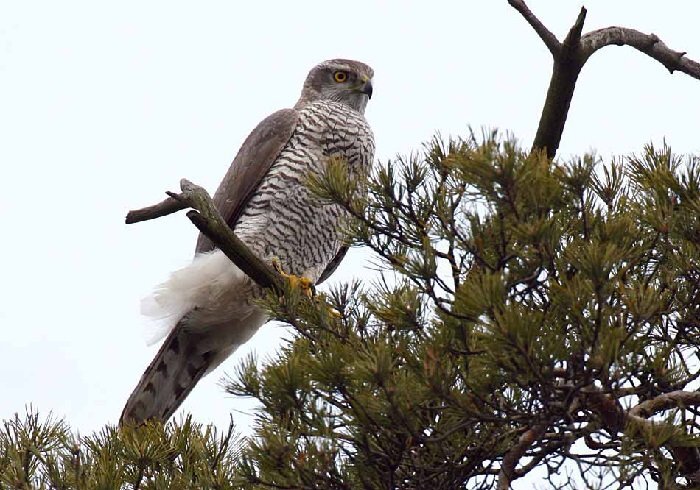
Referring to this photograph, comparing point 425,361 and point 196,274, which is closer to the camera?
point 425,361

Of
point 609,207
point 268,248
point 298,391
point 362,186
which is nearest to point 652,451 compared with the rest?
point 609,207

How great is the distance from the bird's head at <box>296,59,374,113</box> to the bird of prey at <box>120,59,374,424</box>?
1.04 feet

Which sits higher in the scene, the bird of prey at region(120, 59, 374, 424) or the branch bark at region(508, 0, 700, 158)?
the bird of prey at region(120, 59, 374, 424)

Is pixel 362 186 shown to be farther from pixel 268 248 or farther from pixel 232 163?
pixel 232 163

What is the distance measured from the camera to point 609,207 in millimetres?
3088

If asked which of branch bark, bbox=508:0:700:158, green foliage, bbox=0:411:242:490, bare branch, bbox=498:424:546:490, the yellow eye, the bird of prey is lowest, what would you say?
bare branch, bbox=498:424:546:490

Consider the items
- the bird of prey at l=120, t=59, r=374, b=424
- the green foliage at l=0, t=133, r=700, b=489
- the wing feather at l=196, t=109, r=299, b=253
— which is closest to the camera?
the green foliage at l=0, t=133, r=700, b=489

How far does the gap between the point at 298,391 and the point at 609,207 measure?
3.44 feet

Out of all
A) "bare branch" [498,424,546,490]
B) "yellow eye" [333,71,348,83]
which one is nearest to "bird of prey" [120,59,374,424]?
"yellow eye" [333,71,348,83]

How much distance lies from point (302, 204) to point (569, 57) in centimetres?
191

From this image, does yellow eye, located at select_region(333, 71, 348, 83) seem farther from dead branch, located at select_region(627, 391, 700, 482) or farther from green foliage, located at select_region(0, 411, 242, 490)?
dead branch, located at select_region(627, 391, 700, 482)

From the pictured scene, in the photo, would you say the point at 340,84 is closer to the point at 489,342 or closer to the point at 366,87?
the point at 366,87

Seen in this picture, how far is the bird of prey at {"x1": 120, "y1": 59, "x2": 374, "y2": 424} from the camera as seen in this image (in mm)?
5430

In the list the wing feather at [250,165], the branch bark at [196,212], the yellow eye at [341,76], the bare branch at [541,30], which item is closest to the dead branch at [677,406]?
the branch bark at [196,212]
